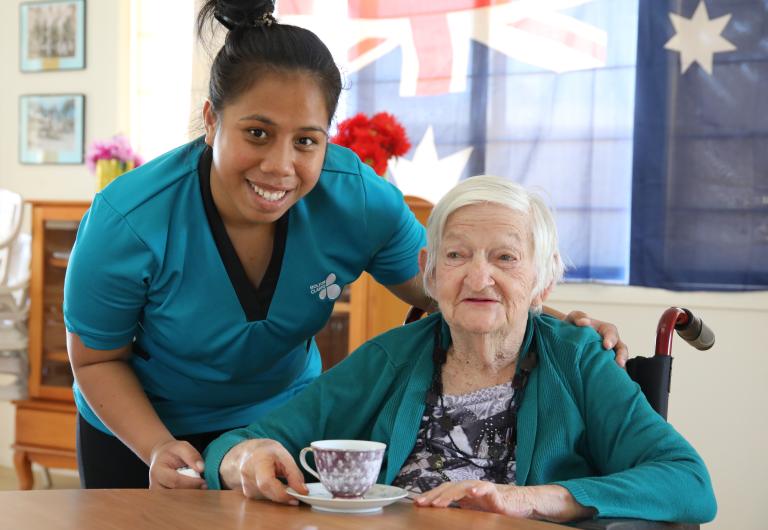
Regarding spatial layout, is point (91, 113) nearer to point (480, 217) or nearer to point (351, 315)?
point (351, 315)

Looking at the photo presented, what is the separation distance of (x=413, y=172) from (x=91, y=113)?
5.70 feet

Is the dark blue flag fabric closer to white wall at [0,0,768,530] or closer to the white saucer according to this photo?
white wall at [0,0,768,530]

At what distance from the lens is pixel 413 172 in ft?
12.1

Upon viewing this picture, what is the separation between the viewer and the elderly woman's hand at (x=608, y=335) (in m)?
1.55

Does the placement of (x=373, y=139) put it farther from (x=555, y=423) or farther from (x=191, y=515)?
(x=191, y=515)

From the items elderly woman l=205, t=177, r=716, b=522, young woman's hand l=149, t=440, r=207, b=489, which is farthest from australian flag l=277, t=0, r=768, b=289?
young woman's hand l=149, t=440, r=207, b=489

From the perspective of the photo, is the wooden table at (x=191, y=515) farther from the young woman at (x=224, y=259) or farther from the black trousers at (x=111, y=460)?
the black trousers at (x=111, y=460)

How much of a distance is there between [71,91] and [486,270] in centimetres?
351

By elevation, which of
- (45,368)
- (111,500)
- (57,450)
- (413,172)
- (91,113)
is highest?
(91,113)

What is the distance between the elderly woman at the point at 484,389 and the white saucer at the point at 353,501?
0.54 feet

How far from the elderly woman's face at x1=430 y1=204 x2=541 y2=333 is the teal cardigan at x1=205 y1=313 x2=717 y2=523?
0.09 meters

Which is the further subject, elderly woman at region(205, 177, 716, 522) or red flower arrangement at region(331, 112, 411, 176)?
red flower arrangement at region(331, 112, 411, 176)

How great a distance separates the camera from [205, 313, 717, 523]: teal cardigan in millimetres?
1253

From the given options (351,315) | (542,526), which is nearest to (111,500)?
(542,526)
